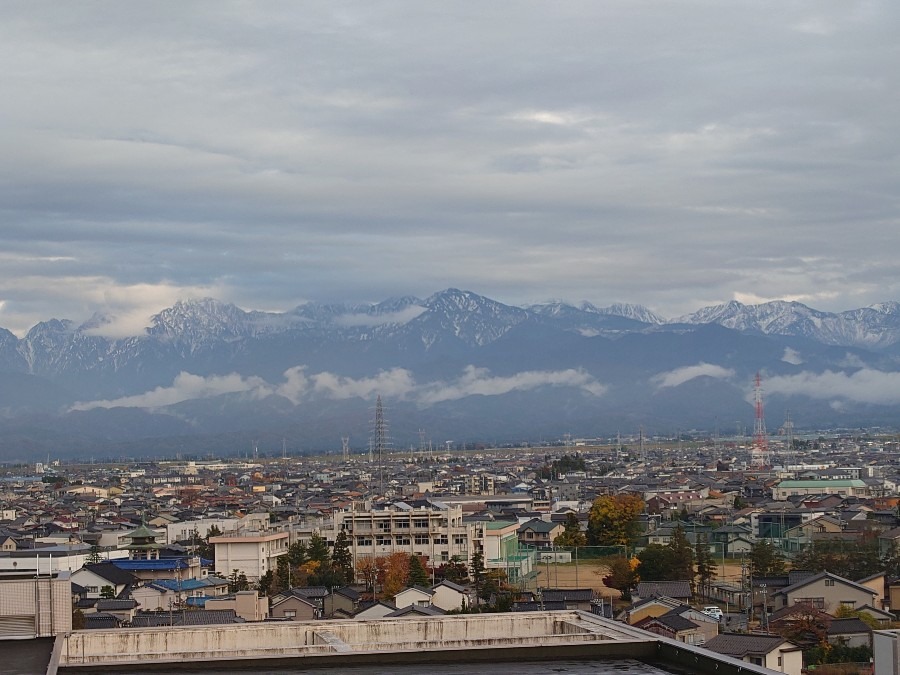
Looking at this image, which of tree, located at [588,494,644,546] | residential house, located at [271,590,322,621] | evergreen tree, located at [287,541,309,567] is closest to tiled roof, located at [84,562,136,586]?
evergreen tree, located at [287,541,309,567]

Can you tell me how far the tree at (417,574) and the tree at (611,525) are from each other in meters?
6.57

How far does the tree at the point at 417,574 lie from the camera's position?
24375 mm

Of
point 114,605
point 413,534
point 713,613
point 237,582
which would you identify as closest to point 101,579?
point 237,582

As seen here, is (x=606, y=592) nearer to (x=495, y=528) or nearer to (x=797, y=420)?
(x=495, y=528)

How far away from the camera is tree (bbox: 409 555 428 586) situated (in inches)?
960

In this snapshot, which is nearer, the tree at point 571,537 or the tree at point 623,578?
the tree at point 623,578

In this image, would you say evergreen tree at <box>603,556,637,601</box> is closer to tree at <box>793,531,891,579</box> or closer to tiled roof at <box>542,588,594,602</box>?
tiled roof at <box>542,588,594,602</box>

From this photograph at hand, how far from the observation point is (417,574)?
25.1m

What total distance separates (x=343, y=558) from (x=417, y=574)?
11.1 feet

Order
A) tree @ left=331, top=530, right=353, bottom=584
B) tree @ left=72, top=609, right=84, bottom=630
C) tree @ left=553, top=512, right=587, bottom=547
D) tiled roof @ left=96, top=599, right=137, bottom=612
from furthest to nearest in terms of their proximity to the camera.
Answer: tree @ left=553, top=512, right=587, bottom=547
tree @ left=331, top=530, right=353, bottom=584
tiled roof @ left=96, top=599, right=137, bottom=612
tree @ left=72, top=609, right=84, bottom=630

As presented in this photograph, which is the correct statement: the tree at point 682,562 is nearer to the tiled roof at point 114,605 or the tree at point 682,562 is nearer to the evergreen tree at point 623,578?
the evergreen tree at point 623,578

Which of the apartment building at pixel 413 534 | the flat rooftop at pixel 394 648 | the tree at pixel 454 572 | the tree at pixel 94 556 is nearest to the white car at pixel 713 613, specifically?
the tree at pixel 454 572

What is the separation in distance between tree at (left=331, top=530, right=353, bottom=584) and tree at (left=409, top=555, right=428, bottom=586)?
1179mm

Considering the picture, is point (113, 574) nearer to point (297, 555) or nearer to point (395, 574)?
point (297, 555)
